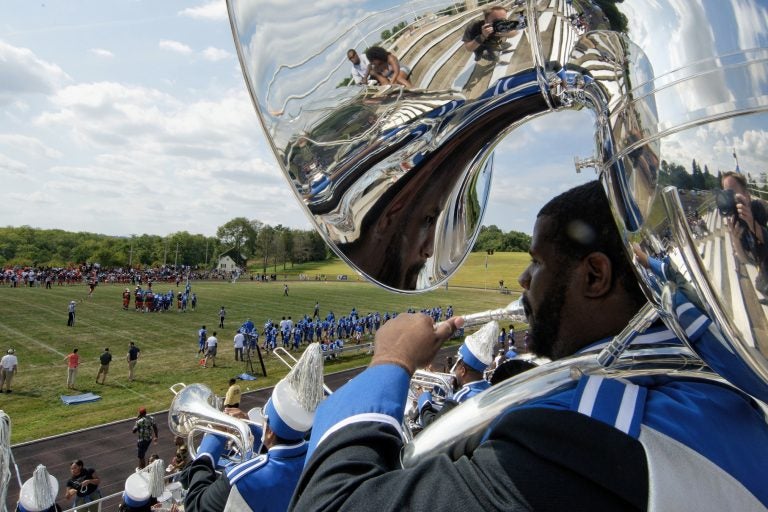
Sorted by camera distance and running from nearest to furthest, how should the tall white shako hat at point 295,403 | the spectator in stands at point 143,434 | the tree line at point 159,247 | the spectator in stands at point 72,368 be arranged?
1. the tall white shako hat at point 295,403
2. the spectator in stands at point 143,434
3. the spectator in stands at point 72,368
4. the tree line at point 159,247

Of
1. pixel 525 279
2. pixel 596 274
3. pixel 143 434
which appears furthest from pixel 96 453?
pixel 596 274

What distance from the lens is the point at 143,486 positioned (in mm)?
5922

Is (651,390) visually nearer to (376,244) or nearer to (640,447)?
(640,447)

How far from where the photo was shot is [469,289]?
55562 millimetres

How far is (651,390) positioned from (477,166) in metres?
1.06

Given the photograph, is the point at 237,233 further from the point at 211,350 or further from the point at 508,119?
the point at 508,119

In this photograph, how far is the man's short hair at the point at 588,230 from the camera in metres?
1.27

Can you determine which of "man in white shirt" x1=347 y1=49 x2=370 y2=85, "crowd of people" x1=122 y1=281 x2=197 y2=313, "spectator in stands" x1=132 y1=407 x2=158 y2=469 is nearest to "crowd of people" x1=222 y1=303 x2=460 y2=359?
"crowd of people" x1=122 y1=281 x2=197 y2=313

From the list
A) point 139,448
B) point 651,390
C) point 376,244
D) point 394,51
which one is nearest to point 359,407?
point 651,390

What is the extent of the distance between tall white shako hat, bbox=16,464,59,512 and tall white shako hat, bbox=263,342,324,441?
3.53 meters

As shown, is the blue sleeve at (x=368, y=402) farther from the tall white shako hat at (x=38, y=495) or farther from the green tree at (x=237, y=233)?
the green tree at (x=237, y=233)

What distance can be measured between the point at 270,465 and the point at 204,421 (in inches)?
80.4

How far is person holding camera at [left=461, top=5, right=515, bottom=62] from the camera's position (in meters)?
1.29

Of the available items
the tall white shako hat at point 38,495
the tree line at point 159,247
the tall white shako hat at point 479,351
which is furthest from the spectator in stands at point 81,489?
the tree line at point 159,247
